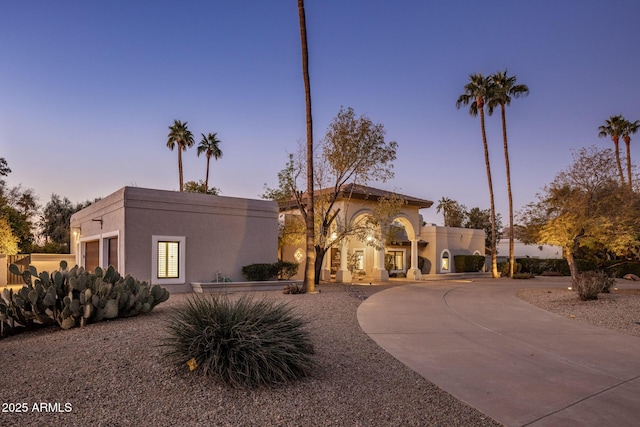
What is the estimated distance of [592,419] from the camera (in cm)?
498

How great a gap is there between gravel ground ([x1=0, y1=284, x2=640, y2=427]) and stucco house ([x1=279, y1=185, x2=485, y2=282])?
638 inches

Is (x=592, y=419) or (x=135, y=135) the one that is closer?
(x=592, y=419)

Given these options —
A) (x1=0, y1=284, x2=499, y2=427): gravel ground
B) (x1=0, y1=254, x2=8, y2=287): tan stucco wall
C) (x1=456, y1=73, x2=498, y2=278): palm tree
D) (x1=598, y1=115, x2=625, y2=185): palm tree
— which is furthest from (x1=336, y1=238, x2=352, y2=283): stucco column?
(x1=598, y1=115, x2=625, y2=185): palm tree

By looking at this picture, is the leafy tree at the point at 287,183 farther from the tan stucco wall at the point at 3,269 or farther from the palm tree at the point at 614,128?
the palm tree at the point at 614,128

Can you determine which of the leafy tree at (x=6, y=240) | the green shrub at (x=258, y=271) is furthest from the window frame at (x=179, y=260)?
the leafy tree at (x=6, y=240)

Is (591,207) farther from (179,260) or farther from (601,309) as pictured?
(179,260)

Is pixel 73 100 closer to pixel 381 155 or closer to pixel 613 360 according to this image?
pixel 381 155

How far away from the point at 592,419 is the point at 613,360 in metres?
3.50

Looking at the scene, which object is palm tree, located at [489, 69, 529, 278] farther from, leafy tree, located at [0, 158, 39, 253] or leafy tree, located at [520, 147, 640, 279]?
leafy tree, located at [0, 158, 39, 253]

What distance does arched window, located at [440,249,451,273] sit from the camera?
111ft

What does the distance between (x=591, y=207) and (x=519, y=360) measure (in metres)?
13.3

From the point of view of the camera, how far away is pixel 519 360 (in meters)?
7.53

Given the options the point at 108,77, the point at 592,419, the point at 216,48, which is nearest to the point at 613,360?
the point at 592,419

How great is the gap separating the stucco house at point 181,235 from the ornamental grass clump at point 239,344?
12013 mm
